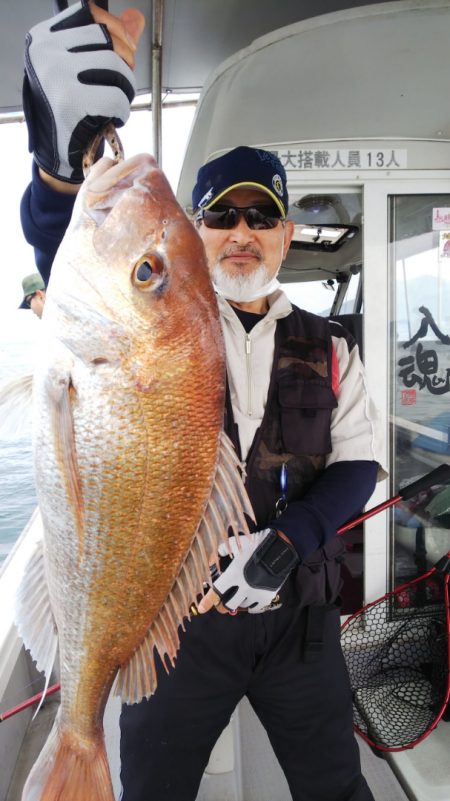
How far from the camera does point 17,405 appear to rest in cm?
122

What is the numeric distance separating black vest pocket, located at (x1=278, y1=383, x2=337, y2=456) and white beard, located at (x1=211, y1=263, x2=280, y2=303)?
1.31 feet

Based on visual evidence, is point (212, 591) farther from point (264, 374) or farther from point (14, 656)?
point (14, 656)

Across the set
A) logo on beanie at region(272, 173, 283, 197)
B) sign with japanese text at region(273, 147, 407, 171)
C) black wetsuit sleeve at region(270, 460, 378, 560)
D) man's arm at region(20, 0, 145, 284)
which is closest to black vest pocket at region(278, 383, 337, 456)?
black wetsuit sleeve at region(270, 460, 378, 560)

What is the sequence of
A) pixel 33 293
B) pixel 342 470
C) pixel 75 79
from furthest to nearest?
pixel 33 293
pixel 342 470
pixel 75 79

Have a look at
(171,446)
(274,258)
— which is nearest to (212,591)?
(171,446)

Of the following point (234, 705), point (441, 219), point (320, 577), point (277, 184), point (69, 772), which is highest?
point (441, 219)

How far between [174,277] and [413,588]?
3.18m

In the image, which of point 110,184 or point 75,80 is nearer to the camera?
point 110,184

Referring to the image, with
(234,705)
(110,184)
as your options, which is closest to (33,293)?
(110,184)

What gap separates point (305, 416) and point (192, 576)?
811mm

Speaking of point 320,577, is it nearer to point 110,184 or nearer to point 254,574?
point 254,574

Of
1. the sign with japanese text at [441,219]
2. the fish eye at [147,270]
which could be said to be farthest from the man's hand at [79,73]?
the sign with japanese text at [441,219]

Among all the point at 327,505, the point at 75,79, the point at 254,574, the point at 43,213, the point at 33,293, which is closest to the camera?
the point at 75,79

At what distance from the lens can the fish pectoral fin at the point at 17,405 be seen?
120cm
